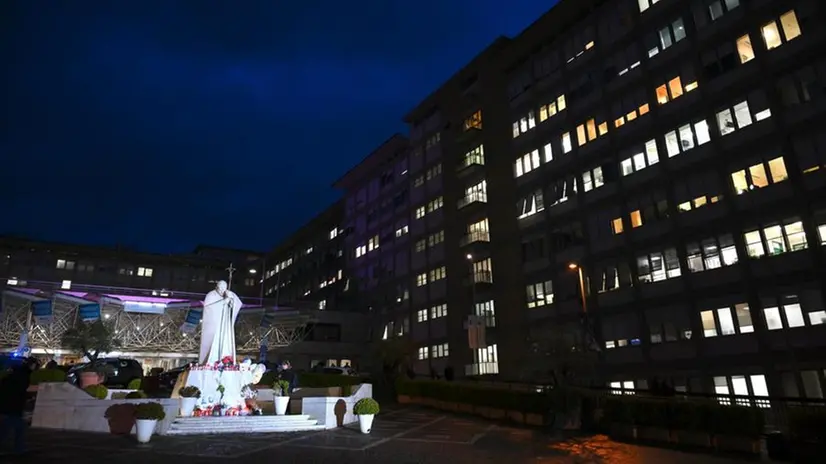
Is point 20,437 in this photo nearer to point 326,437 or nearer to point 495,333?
point 326,437

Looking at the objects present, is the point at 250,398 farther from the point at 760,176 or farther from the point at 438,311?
the point at 438,311

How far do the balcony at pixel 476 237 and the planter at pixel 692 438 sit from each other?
102 ft

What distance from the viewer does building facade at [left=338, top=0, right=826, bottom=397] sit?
26969 mm

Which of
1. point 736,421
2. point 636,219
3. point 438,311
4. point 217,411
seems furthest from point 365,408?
point 438,311

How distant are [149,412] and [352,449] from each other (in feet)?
19.3

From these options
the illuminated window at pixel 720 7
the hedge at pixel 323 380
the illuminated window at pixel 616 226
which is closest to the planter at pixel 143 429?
the hedge at pixel 323 380

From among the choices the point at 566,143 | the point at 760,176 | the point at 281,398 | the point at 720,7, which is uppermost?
the point at 720,7

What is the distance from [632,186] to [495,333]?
55.9ft

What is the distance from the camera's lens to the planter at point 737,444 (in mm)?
15094

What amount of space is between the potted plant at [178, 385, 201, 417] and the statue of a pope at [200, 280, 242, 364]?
146 cm

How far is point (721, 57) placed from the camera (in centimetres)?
3100

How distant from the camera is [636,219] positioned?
3462 centimetres

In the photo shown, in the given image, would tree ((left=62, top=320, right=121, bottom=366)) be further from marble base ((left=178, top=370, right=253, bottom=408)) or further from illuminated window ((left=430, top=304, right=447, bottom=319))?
illuminated window ((left=430, top=304, right=447, bottom=319))

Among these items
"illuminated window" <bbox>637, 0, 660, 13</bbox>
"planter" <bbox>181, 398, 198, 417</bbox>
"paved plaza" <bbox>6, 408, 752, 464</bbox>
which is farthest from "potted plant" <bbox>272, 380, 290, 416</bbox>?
"illuminated window" <bbox>637, 0, 660, 13</bbox>
